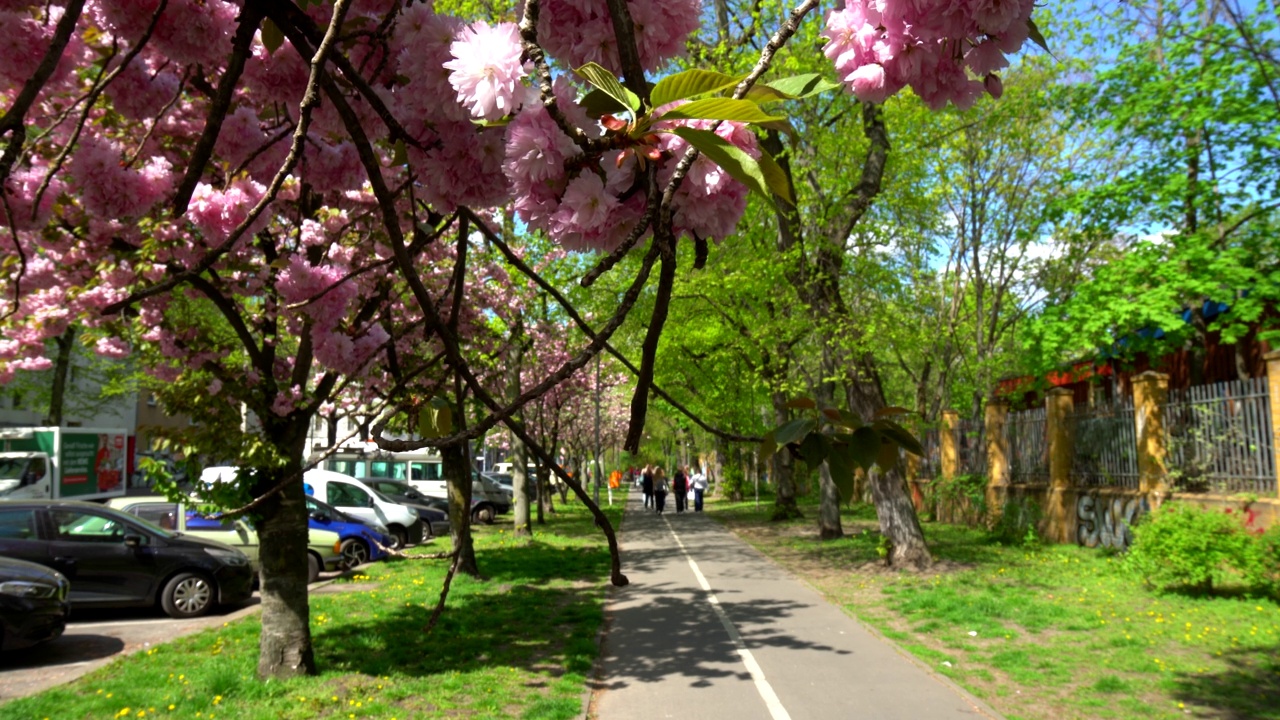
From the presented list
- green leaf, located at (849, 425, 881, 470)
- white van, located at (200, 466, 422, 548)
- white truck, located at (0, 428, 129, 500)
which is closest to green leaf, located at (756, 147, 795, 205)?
green leaf, located at (849, 425, 881, 470)

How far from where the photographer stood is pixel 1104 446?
15078 mm

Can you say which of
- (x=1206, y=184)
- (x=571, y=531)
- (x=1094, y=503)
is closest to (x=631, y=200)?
(x=1206, y=184)

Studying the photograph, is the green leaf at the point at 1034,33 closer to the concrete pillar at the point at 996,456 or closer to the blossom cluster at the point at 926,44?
the blossom cluster at the point at 926,44

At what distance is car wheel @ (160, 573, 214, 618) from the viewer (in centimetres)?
Answer: 1134

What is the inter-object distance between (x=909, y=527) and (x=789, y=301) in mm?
4408

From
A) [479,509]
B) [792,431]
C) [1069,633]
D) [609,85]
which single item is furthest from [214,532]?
[609,85]

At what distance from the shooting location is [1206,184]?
12.9 meters

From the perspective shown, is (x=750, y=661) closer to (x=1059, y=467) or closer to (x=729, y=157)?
(x=729, y=157)

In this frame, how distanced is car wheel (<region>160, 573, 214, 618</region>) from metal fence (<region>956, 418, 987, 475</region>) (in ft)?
54.2

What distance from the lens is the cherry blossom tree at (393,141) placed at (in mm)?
1346

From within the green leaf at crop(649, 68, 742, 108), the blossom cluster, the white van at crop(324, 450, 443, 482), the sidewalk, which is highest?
the blossom cluster

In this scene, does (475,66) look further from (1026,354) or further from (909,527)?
(1026,354)

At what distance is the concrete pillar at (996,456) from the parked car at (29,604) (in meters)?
16.9

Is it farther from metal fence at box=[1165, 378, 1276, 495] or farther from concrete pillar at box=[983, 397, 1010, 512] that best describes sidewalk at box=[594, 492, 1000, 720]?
concrete pillar at box=[983, 397, 1010, 512]
